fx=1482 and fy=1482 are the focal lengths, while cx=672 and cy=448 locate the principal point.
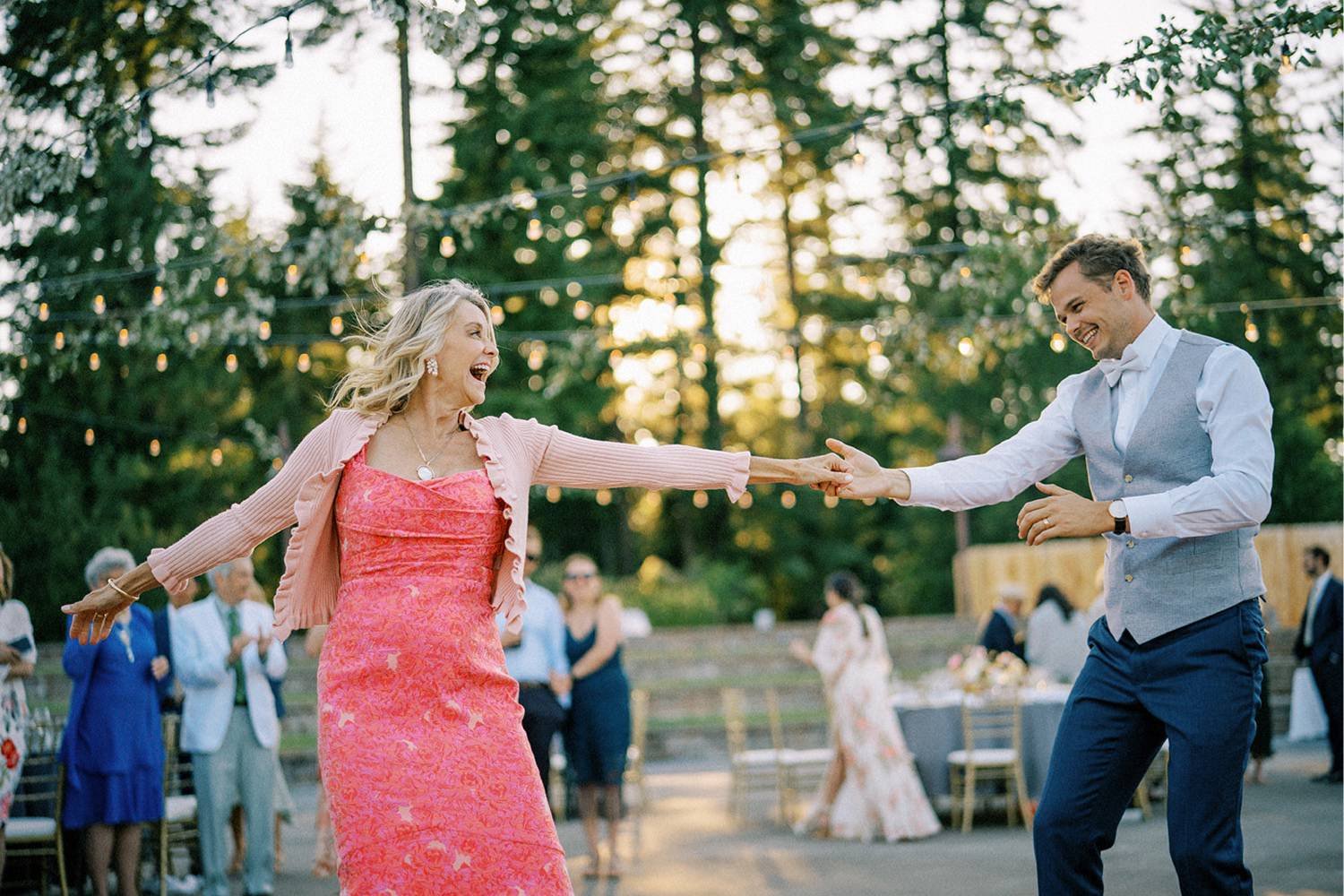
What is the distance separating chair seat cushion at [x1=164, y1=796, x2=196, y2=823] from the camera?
8789mm

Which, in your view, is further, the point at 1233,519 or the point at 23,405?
the point at 23,405

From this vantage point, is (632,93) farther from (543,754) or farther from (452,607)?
(452,607)

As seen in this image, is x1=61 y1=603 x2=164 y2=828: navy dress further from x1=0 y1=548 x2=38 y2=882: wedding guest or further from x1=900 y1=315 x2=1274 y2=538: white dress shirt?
x1=900 y1=315 x2=1274 y2=538: white dress shirt

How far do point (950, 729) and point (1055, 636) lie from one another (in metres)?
1.74

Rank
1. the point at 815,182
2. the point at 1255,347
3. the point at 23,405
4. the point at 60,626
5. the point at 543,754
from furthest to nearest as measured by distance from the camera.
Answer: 1. the point at 815,182
2. the point at 1255,347
3. the point at 23,405
4. the point at 60,626
5. the point at 543,754

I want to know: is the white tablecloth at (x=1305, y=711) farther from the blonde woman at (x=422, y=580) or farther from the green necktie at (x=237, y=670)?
the blonde woman at (x=422, y=580)

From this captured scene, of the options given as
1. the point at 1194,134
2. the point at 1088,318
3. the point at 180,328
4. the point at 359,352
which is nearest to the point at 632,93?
the point at 359,352

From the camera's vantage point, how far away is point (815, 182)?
3344cm

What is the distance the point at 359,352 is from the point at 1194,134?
672 inches

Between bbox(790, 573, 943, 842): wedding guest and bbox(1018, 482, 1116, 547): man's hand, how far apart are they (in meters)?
7.31

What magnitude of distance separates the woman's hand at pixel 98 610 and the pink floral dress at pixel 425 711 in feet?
2.46

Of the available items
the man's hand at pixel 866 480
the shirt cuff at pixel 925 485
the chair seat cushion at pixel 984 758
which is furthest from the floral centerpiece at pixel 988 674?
the shirt cuff at pixel 925 485

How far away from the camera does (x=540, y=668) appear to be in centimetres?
948

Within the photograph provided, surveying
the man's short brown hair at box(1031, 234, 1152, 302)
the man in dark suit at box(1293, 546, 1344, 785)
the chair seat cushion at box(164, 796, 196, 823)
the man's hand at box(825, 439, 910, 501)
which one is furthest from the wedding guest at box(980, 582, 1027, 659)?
the man's short brown hair at box(1031, 234, 1152, 302)
